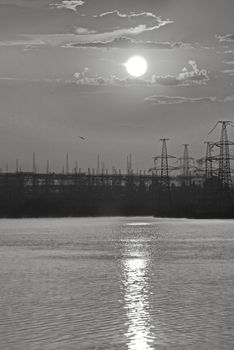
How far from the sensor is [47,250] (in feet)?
222

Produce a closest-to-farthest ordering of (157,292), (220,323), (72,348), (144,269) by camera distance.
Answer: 1. (72,348)
2. (220,323)
3. (157,292)
4. (144,269)

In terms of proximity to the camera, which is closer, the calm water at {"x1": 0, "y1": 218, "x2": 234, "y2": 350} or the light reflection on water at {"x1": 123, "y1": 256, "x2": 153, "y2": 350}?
the calm water at {"x1": 0, "y1": 218, "x2": 234, "y2": 350}

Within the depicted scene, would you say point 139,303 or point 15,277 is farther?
point 15,277

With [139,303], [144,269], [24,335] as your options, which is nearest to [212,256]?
[144,269]

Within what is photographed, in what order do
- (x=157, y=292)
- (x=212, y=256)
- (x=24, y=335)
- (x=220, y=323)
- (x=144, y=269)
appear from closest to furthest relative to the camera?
(x=24, y=335) → (x=220, y=323) → (x=157, y=292) → (x=144, y=269) → (x=212, y=256)

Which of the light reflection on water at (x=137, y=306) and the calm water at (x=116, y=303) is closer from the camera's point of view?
the calm water at (x=116, y=303)

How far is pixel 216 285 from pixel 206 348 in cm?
1565

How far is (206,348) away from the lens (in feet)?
74.3

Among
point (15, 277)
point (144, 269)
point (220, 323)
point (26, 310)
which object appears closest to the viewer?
point (220, 323)

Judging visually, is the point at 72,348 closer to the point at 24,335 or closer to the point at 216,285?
the point at 24,335

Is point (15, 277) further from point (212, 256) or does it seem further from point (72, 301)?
point (212, 256)

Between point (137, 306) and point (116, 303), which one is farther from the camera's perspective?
point (116, 303)

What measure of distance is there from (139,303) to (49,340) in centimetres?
917

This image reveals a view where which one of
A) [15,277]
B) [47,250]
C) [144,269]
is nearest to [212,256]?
[144,269]
